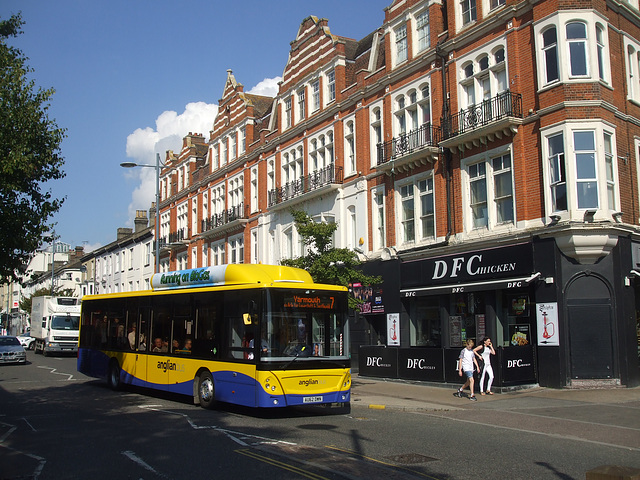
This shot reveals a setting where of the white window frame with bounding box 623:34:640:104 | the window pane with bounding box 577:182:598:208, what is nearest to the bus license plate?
the window pane with bounding box 577:182:598:208

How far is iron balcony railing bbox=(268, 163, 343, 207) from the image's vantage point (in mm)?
29438

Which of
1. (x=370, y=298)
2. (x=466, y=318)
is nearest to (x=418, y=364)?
(x=466, y=318)

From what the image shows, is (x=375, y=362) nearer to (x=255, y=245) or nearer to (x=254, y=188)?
(x=255, y=245)

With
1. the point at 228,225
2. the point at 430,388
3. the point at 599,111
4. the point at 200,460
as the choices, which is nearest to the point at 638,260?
the point at 599,111

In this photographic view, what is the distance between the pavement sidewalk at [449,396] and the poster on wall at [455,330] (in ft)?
10.1

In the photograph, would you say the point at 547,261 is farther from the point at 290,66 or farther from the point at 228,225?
the point at 228,225

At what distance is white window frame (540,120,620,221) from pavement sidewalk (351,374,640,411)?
510cm

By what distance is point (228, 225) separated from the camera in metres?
38.8

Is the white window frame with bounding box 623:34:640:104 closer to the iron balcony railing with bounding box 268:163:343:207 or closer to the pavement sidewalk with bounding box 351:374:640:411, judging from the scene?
the pavement sidewalk with bounding box 351:374:640:411

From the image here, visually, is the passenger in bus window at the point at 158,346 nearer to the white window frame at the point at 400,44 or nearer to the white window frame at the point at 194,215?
the white window frame at the point at 400,44

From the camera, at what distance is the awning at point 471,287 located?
19203mm

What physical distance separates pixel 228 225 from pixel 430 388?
22.2 meters

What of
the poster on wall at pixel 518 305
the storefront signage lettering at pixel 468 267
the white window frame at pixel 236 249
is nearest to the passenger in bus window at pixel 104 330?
the storefront signage lettering at pixel 468 267

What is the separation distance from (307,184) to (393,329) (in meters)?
9.95
